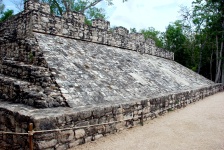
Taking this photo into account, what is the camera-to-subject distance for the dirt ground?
15.9ft

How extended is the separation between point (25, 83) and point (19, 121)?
152 cm

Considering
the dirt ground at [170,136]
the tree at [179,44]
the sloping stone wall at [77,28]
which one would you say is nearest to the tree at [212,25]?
the tree at [179,44]

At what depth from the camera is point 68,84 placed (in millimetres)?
5750

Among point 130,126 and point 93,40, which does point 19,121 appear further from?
point 93,40

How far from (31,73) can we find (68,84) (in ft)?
3.39

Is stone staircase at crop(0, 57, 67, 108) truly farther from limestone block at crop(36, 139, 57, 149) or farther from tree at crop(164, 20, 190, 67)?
tree at crop(164, 20, 190, 67)

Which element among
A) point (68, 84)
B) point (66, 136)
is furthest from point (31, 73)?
point (66, 136)

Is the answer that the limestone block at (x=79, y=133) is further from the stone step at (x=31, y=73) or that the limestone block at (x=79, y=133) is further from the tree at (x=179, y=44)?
the tree at (x=179, y=44)

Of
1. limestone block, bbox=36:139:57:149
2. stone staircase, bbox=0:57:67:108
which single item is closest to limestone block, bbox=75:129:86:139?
limestone block, bbox=36:139:57:149

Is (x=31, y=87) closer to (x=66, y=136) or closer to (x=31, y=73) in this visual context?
(x=31, y=73)

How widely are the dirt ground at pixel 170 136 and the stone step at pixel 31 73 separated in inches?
78.0

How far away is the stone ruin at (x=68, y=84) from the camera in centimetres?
434

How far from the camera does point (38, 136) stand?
379cm

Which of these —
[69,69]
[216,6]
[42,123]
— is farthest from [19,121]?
[216,6]
